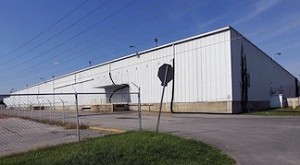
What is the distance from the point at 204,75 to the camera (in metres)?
36.8

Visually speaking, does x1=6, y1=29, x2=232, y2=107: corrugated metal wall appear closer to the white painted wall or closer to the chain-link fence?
the white painted wall

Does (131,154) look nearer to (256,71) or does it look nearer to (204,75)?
(204,75)

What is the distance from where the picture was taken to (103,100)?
57156mm

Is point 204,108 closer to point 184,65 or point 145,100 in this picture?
point 184,65

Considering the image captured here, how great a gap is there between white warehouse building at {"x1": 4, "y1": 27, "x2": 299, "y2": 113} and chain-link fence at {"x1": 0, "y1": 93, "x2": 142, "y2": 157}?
1.63 metres

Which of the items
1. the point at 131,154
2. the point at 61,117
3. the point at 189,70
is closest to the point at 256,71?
the point at 189,70

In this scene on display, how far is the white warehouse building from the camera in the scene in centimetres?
3497

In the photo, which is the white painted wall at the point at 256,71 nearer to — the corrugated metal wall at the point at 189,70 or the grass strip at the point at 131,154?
the corrugated metal wall at the point at 189,70

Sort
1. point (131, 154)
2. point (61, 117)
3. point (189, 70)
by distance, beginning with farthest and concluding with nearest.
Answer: point (189, 70)
point (61, 117)
point (131, 154)

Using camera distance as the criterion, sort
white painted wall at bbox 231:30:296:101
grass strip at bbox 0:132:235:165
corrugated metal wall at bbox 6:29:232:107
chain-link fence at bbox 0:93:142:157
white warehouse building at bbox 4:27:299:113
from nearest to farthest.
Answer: grass strip at bbox 0:132:235:165 → chain-link fence at bbox 0:93:142:157 → white warehouse building at bbox 4:27:299:113 → corrugated metal wall at bbox 6:29:232:107 → white painted wall at bbox 231:30:296:101

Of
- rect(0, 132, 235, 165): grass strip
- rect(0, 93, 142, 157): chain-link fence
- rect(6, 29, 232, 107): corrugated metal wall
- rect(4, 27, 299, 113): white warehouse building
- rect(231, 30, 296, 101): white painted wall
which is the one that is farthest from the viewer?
rect(231, 30, 296, 101): white painted wall

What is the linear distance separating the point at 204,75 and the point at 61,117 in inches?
631

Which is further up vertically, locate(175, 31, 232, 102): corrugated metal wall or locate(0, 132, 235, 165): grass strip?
locate(175, 31, 232, 102): corrugated metal wall

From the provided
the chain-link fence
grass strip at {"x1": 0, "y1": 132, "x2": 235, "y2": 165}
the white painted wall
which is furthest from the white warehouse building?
grass strip at {"x1": 0, "y1": 132, "x2": 235, "y2": 165}
